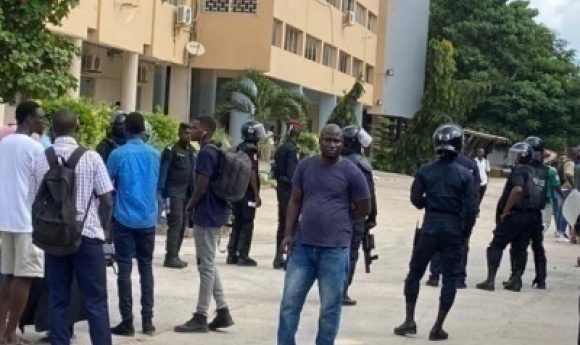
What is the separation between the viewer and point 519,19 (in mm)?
67812

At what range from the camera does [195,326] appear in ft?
34.8

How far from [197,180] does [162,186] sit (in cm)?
455

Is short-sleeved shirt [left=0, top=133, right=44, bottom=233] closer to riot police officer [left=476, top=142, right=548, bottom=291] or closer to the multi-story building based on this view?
riot police officer [left=476, top=142, right=548, bottom=291]

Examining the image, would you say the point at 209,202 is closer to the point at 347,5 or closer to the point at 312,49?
the point at 312,49

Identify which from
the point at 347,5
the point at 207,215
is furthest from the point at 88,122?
the point at 347,5

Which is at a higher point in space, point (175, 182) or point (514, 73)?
point (514, 73)

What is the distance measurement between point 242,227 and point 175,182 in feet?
4.54

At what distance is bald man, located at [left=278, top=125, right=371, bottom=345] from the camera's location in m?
8.91

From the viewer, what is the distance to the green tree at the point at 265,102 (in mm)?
36094

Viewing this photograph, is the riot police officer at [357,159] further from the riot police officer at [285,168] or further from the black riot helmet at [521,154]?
the black riot helmet at [521,154]

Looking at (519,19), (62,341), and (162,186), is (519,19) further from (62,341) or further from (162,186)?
(62,341)

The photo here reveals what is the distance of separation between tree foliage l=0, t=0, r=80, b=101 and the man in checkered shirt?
11.6 feet

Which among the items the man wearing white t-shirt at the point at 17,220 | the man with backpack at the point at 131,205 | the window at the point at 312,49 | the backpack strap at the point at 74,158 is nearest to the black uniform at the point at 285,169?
the man with backpack at the point at 131,205

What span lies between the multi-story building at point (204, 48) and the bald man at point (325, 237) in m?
17.2
